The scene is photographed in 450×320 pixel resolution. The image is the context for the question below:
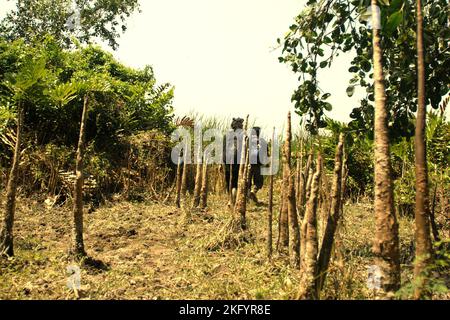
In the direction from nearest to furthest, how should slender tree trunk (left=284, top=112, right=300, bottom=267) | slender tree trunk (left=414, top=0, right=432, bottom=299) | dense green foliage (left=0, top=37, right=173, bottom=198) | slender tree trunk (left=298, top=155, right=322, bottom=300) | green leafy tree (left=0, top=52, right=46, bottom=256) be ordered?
1. slender tree trunk (left=414, top=0, right=432, bottom=299)
2. slender tree trunk (left=298, top=155, right=322, bottom=300)
3. slender tree trunk (left=284, top=112, right=300, bottom=267)
4. green leafy tree (left=0, top=52, right=46, bottom=256)
5. dense green foliage (left=0, top=37, right=173, bottom=198)

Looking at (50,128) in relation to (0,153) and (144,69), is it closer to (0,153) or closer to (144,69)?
(0,153)

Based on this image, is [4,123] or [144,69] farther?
[144,69]

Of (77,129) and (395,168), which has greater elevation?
(77,129)

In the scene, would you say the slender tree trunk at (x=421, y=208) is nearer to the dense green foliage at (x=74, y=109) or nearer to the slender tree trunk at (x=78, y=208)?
the slender tree trunk at (x=78, y=208)

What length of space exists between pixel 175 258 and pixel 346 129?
2.25 meters

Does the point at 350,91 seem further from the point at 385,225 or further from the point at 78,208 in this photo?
the point at 78,208

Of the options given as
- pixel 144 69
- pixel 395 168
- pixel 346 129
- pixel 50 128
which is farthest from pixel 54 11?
pixel 346 129

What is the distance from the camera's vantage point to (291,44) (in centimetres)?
416

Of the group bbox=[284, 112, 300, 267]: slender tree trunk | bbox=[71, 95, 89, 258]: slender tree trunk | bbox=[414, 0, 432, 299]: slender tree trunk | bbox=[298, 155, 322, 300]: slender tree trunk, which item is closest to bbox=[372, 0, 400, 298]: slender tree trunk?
bbox=[414, 0, 432, 299]: slender tree trunk

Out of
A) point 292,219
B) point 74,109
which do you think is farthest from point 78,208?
point 74,109

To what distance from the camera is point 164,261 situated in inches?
175

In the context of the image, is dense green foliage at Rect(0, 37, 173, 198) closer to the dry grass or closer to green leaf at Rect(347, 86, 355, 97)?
the dry grass

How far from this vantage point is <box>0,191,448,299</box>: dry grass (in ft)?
10.9

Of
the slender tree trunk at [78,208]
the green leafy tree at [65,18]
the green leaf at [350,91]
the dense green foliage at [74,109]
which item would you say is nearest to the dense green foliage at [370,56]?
the green leaf at [350,91]
